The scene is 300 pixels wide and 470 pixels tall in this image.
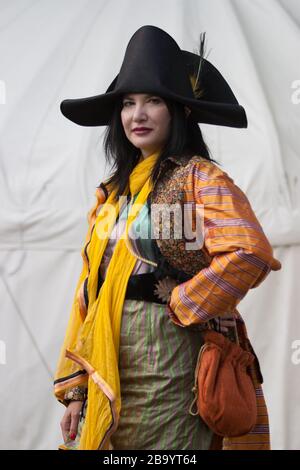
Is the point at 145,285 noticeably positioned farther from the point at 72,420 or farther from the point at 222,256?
the point at 72,420

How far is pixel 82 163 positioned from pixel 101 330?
133 cm

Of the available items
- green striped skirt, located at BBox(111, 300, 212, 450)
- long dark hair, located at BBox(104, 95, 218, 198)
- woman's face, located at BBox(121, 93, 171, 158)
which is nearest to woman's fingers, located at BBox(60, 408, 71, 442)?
green striped skirt, located at BBox(111, 300, 212, 450)

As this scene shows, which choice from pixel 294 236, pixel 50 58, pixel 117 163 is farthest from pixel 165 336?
pixel 50 58

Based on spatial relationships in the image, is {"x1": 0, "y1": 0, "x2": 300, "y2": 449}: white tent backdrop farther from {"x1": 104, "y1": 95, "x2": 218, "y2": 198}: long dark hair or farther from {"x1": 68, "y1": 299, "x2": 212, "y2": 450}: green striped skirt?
{"x1": 68, "y1": 299, "x2": 212, "y2": 450}: green striped skirt

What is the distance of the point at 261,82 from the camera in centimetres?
321

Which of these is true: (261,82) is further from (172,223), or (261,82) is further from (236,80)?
(172,223)

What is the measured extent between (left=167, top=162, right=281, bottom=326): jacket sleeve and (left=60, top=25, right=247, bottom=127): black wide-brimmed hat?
0.17m

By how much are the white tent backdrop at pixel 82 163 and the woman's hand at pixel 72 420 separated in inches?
44.3

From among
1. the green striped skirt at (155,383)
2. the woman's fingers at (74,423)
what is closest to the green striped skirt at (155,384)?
the green striped skirt at (155,383)

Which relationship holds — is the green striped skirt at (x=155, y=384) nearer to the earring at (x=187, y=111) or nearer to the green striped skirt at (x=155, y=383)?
the green striped skirt at (x=155, y=383)

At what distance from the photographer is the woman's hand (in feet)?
6.54

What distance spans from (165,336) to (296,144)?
1.41 metres

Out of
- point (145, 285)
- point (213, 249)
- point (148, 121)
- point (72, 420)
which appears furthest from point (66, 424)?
point (148, 121)

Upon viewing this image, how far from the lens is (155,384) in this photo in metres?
1.87
